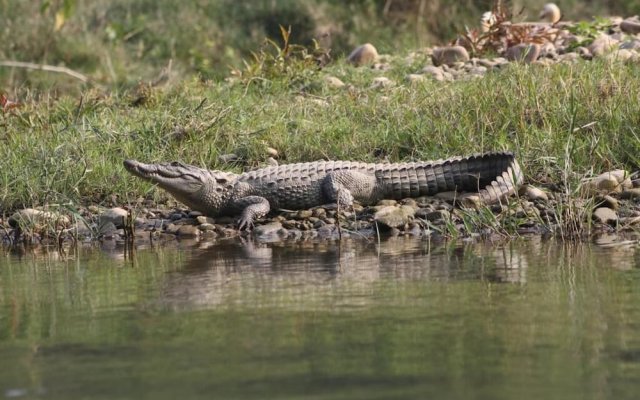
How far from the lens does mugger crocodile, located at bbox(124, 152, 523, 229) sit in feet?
29.5

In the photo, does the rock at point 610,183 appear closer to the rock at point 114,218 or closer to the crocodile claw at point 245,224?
the crocodile claw at point 245,224

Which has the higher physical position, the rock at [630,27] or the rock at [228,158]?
the rock at [630,27]

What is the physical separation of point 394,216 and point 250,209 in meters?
1.11

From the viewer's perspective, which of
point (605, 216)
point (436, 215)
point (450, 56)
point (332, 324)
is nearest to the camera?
point (332, 324)

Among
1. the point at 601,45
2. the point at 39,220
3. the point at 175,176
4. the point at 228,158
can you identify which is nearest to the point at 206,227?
the point at 175,176

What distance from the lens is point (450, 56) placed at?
12.6m

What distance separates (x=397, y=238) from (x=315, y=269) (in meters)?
1.49

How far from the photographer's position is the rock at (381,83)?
1166cm

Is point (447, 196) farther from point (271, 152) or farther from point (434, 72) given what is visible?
point (434, 72)

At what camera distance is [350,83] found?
1213 cm

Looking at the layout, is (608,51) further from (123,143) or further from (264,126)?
(123,143)

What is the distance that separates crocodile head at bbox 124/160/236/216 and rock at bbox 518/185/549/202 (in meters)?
2.07

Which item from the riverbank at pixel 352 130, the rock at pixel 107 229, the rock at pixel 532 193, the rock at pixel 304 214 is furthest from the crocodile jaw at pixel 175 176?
the rock at pixel 532 193

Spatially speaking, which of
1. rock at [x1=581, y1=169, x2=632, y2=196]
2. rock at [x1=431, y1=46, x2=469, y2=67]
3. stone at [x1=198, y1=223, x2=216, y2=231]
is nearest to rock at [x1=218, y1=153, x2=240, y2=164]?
stone at [x1=198, y1=223, x2=216, y2=231]
